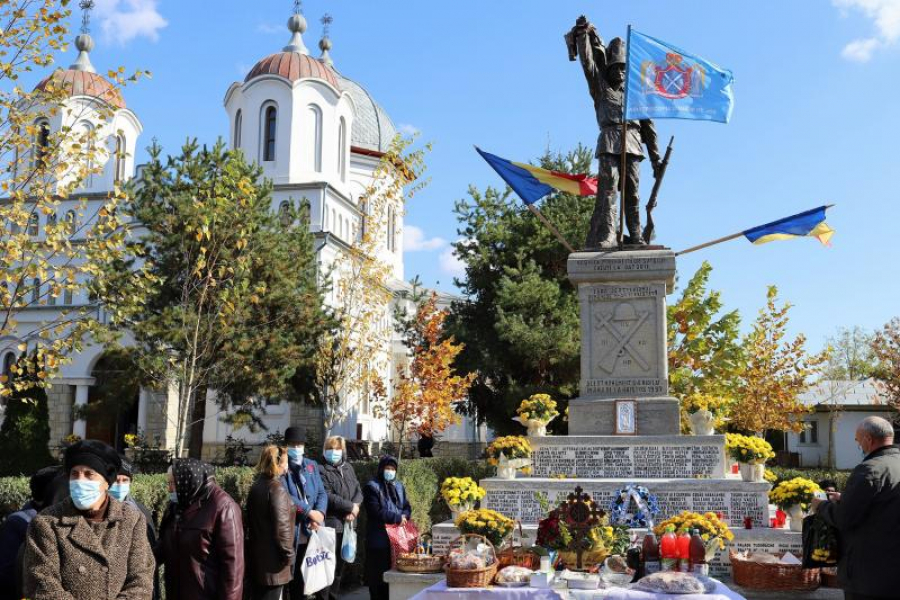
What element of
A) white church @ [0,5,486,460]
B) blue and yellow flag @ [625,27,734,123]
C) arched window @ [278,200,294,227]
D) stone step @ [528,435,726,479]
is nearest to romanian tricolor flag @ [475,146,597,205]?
blue and yellow flag @ [625,27,734,123]

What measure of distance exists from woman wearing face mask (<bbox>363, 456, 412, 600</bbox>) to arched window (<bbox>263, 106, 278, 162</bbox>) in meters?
29.1

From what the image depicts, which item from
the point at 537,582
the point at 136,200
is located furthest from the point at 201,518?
the point at 136,200

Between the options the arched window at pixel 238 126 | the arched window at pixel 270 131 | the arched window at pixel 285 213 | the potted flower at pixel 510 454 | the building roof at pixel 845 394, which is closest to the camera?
the potted flower at pixel 510 454

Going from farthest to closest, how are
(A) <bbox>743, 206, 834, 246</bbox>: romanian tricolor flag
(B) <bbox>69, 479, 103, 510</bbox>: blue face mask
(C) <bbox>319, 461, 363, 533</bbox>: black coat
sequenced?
(A) <bbox>743, 206, 834, 246</bbox>: romanian tricolor flag
(C) <bbox>319, 461, 363, 533</bbox>: black coat
(B) <bbox>69, 479, 103, 510</bbox>: blue face mask

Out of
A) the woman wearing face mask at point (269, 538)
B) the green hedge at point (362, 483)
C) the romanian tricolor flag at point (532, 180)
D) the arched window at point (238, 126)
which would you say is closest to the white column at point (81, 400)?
the arched window at point (238, 126)

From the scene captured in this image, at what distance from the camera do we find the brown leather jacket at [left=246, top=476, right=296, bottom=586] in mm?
6785

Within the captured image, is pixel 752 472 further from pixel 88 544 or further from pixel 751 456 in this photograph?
pixel 88 544

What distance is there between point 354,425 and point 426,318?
11.9 metres

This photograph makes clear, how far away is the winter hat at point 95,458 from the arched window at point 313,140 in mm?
33096

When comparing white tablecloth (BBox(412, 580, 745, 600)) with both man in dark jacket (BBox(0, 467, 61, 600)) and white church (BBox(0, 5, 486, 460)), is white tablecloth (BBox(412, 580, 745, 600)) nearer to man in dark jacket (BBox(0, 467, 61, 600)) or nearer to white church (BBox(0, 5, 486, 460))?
man in dark jacket (BBox(0, 467, 61, 600))

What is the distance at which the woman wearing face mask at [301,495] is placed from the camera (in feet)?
26.5

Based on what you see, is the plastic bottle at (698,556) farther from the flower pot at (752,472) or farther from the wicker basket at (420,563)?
the flower pot at (752,472)

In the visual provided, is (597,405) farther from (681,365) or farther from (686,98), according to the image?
(681,365)

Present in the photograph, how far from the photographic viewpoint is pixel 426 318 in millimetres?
27062
